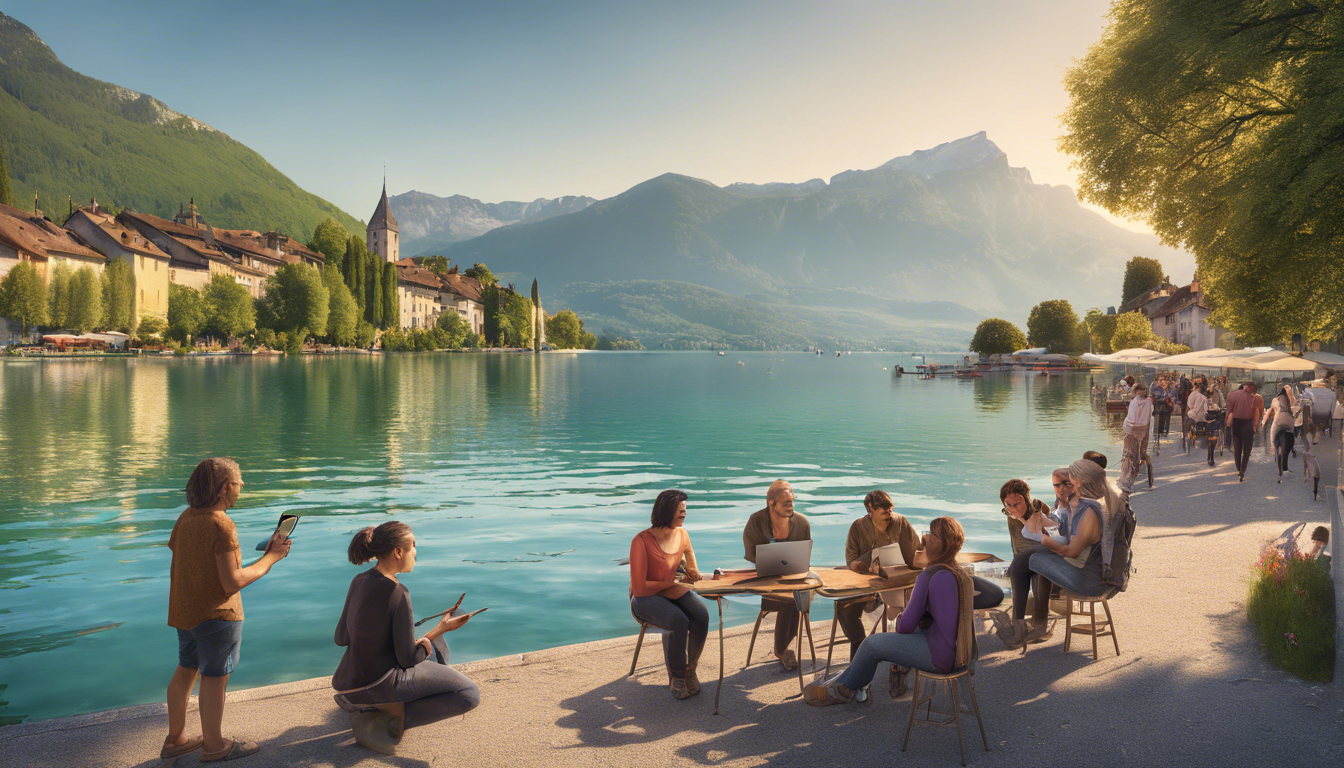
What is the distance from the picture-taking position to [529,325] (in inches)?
7126

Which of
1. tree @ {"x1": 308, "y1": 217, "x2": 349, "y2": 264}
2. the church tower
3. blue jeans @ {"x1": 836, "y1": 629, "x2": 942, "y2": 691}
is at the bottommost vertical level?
blue jeans @ {"x1": 836, "y1": 629, "x2": 942, "y2": 691}

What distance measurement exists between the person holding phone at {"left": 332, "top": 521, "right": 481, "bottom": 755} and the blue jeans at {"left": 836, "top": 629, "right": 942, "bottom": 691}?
9.43 feet

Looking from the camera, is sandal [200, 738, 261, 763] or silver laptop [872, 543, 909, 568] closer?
sandal [200, 738, 261, 763]

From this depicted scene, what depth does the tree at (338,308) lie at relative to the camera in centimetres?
10994

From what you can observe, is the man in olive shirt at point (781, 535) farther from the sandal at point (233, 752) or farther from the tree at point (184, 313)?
the tree at point (184, 313)

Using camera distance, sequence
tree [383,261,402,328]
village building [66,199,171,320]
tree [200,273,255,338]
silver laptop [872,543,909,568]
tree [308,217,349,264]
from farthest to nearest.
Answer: tree [308,217,349,264] → tree [383,261,402,328] → village building [66,199,171,320] → tree [200,273,255,338] → silver laptop [872,543,909,568]

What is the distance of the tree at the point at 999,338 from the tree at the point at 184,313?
110 metres

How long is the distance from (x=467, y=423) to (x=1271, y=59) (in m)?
31.8

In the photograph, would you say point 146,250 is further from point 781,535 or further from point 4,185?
point 781,535

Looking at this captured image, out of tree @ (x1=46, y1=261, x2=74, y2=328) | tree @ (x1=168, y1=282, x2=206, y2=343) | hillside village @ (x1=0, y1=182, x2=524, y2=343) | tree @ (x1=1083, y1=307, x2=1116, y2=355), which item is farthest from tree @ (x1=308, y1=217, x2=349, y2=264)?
tree @ (x1=1083, y1=307, x2=1116, y2=355)

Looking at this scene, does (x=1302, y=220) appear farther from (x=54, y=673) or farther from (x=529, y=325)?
(x=529, y=325)

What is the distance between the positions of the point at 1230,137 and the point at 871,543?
1388cm

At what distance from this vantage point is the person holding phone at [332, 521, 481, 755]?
5.18 meters

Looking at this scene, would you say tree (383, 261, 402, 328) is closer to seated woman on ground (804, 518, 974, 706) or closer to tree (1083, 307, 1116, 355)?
tree (1083, 307, 1116, 355)
